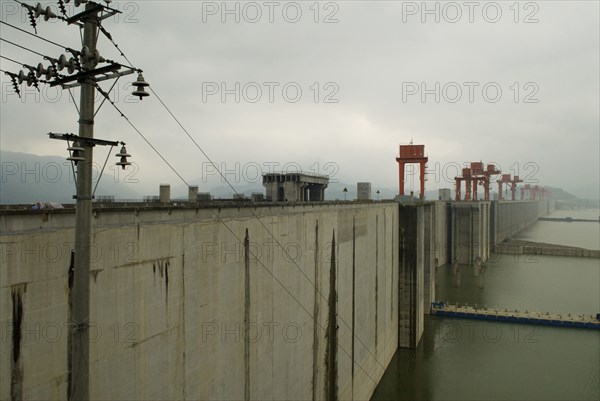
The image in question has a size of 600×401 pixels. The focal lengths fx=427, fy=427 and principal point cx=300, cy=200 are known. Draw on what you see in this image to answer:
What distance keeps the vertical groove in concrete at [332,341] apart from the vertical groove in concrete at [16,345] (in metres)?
12.8

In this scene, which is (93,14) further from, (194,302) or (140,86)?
(194,302)

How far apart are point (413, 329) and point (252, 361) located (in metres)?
22.3

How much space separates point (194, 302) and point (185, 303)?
12.6 inches

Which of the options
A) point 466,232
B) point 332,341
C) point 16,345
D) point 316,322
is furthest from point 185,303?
point 466,232

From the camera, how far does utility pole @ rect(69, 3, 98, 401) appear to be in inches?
188

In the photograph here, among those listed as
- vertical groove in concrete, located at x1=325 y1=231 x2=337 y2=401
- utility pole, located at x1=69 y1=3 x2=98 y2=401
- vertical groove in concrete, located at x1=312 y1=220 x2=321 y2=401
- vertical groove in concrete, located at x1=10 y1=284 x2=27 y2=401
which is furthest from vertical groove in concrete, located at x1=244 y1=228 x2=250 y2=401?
utility pole, located at x1=69 y1=3 x2=98 y2=401

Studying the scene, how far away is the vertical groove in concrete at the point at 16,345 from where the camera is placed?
6078 millimetres

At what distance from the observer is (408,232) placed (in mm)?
33031

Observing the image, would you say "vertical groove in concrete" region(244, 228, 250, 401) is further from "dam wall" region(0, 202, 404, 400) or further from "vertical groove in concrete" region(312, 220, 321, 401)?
"vertical groove in concrete" region(312, 220, 321, 401)

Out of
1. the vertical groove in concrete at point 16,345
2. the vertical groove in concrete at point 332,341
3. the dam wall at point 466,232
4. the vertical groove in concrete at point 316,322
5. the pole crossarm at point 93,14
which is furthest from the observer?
the dam wall at point 466,232

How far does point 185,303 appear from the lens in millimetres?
9477

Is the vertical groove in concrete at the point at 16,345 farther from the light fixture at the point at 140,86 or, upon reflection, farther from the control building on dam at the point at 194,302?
the light fixture at the point at 140,86

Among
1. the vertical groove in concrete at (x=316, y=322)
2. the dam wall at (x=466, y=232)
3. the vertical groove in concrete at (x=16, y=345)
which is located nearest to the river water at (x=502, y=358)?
the vertical groove in concrete at (x=316, y=322)

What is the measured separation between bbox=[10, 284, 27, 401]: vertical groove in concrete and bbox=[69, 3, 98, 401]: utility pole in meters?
1.86
